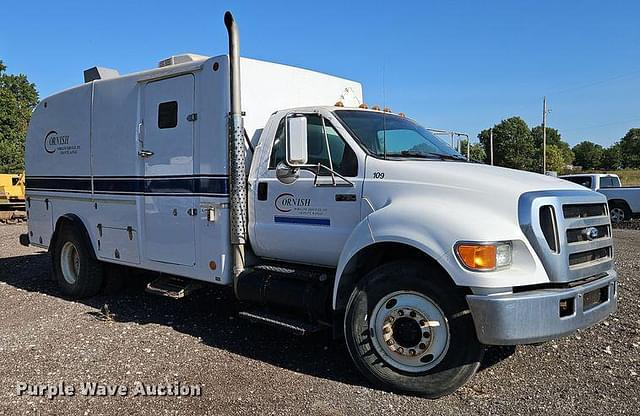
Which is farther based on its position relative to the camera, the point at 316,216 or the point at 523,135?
the point at 523,135

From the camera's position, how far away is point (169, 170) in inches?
244

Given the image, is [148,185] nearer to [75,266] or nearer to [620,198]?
[75,266]

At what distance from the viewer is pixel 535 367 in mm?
4863

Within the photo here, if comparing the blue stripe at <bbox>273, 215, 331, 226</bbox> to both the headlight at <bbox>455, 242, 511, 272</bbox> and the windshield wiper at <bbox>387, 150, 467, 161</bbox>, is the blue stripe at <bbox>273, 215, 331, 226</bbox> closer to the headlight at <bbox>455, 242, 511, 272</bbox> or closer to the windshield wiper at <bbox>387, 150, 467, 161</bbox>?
the windshield wiper at <bbox>387, 150, 467, 161</bbox>

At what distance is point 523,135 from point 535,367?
66732mm

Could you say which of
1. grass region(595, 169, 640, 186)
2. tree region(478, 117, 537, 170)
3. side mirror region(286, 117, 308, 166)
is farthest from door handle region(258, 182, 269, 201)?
tree region(478, 117, 537, 170)

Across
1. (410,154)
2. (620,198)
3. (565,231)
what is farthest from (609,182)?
(565,231)

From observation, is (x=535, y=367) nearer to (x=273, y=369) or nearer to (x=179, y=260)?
(x=273, y=369)

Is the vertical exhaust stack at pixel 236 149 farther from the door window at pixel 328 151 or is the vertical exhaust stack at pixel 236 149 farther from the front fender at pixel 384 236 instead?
the front fender at pixel 384 236

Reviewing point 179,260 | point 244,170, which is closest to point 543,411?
point 244,170

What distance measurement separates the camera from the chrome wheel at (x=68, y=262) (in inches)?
312

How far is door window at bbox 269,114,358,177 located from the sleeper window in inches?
61.1

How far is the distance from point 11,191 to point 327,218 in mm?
20340

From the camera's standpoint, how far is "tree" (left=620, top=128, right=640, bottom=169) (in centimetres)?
8638
